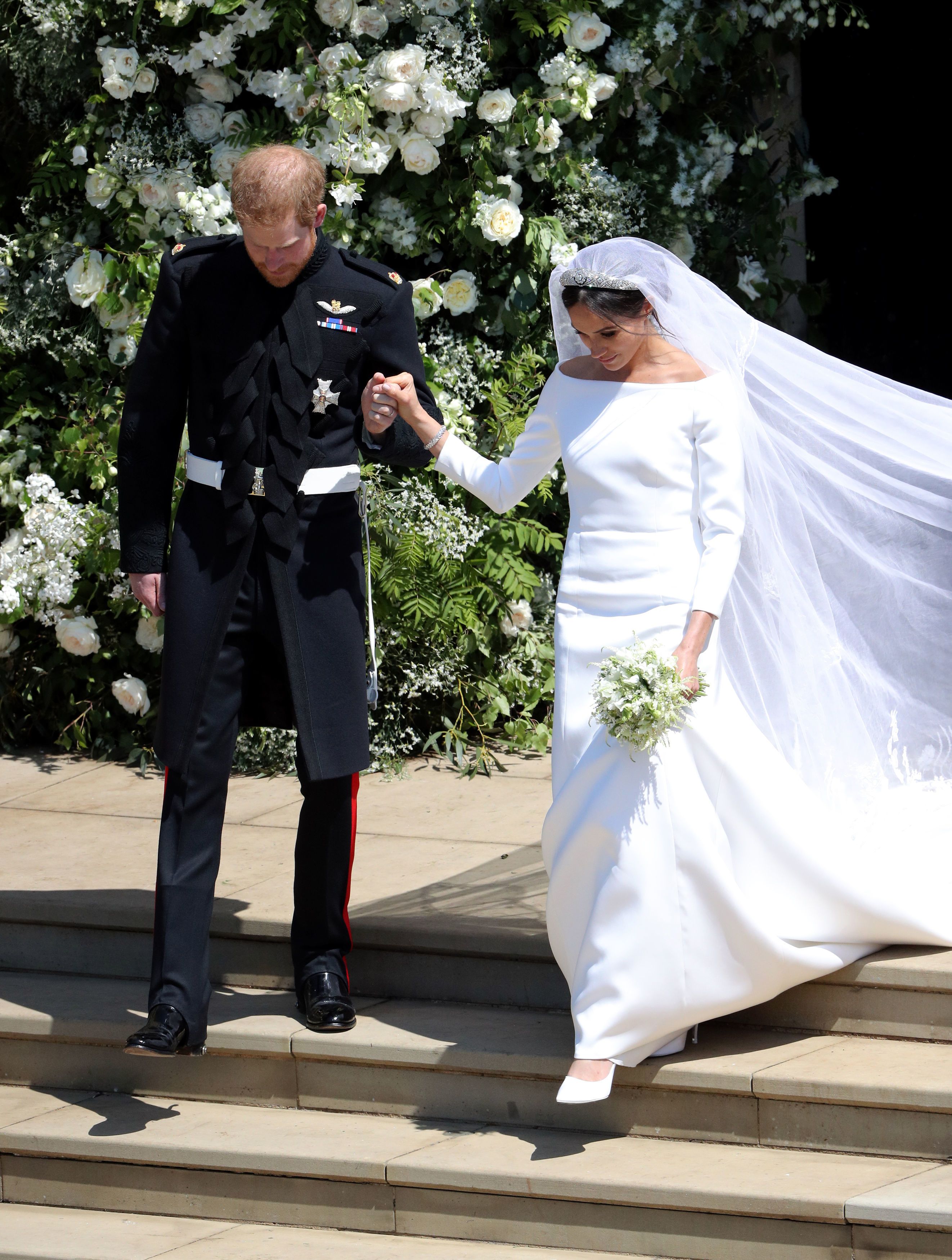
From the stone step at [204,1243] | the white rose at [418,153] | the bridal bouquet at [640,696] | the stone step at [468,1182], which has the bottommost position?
the stone step at [204,1243]

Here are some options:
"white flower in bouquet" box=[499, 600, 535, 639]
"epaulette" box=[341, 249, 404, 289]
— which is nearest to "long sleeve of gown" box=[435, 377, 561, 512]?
"epaulette" box=[341, 249, 404, 289]

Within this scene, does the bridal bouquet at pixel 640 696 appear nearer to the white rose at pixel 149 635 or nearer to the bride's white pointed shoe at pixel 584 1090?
the bride's white pointed shoe at pixel 584 1090

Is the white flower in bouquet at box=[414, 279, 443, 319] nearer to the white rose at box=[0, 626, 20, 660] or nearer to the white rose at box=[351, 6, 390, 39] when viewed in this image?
the white rose at box=[351, 6, 390, 39]

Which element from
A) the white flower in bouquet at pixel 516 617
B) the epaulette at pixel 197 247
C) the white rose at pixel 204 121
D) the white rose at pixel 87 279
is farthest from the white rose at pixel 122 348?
the epaulette at pixel 197 247

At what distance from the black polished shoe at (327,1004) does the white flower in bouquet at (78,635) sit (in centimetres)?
250

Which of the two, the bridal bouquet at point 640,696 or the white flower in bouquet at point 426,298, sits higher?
the white flower in bouquet at point 426,298

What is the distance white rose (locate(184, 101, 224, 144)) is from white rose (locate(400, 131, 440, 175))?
72 cm

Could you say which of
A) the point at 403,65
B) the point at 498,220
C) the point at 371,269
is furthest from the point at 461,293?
the point at 371,269

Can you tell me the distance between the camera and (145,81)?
6133mm

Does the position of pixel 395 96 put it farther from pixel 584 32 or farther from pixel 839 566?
pixel 839 566

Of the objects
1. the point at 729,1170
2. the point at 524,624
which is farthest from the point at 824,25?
the point at 729,1170

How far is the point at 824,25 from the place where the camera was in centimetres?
661

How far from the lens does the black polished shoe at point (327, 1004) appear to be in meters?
3.82

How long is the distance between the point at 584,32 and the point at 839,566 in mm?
2966
